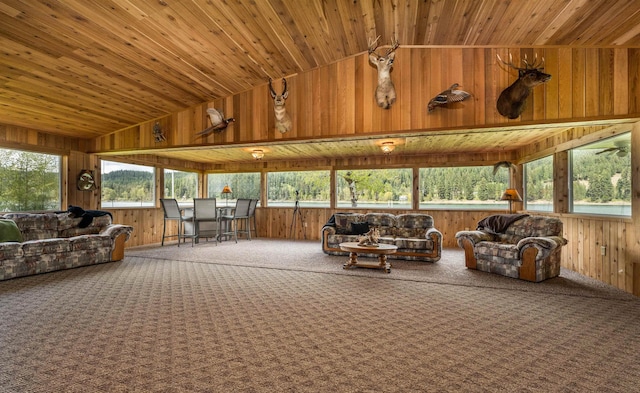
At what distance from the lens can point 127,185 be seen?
7742 millimetres

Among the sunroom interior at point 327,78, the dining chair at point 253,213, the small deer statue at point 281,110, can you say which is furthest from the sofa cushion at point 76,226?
the small deer statue at point 281,110

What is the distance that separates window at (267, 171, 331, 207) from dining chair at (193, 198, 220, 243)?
208cm

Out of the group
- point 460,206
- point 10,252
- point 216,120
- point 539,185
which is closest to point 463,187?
point 460,206

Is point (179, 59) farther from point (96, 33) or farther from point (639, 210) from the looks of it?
point (639, 210)

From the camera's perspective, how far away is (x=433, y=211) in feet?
26.6

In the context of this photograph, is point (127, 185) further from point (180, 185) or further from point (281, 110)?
point (281, 110)

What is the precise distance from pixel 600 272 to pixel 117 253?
735 centimetres

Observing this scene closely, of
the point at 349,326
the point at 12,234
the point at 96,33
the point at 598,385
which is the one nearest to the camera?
the point at 598,385

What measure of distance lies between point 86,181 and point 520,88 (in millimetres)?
7612

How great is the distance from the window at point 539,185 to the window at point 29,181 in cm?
911

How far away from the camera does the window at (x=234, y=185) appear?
32.6 feet

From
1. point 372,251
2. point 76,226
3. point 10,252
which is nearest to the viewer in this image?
→ point 10,252

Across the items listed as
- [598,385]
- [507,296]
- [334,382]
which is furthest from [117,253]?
[598,385]

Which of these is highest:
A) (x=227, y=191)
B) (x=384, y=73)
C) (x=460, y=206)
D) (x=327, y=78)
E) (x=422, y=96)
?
(x=327, y=78)
